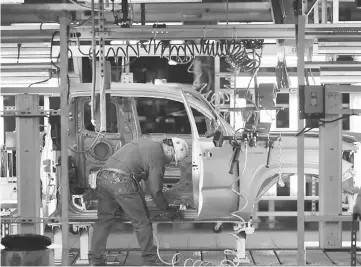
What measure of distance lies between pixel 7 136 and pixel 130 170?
2.22 meters

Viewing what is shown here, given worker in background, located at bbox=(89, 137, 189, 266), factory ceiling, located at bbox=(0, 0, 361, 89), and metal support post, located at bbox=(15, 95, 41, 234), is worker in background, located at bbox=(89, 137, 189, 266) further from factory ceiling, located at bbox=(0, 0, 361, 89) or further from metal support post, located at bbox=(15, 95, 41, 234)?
factory ceiling, located at bbox=(0, 0, 361, 89)

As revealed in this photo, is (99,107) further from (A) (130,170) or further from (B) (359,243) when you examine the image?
(B) (359,243)

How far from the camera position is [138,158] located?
7824 mm

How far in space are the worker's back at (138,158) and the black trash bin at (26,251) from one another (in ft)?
4.11

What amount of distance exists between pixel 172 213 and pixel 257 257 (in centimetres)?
119

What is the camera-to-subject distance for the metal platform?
26.0 ft

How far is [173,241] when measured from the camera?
10.1 metres

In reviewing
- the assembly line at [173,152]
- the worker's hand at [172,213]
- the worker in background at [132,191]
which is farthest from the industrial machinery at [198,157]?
the worker in background at [132,191]

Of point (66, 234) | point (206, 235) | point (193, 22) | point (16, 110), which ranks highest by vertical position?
point (193, 22)

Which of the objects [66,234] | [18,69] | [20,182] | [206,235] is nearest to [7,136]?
[18,69]

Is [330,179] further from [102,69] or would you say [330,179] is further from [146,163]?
[102,69]

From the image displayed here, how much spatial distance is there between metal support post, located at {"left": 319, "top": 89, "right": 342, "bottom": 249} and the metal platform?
0.21 metres

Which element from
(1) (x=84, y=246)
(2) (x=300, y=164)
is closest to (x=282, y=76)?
(2) (x=300, y=164)

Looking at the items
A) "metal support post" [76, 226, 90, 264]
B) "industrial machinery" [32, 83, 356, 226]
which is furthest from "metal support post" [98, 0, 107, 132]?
"metal support post" [76, 226, 90, 264]
